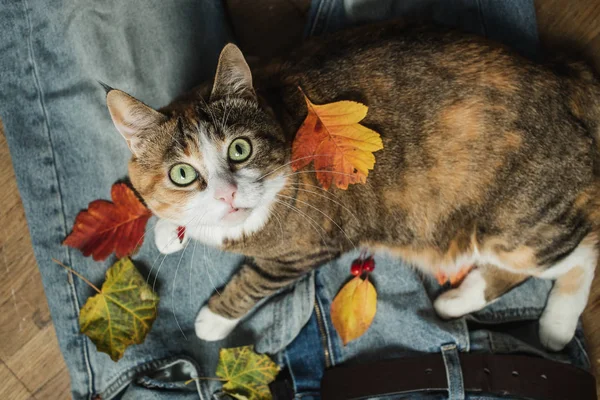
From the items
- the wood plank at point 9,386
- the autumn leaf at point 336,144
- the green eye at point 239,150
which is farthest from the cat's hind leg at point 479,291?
the wood plank at point 9,386

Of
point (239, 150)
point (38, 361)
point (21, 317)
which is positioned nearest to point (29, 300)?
point (21, 317)

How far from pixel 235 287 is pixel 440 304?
0.59 metres

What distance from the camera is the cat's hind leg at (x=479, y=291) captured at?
55.7 inches

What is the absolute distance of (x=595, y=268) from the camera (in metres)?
1.48

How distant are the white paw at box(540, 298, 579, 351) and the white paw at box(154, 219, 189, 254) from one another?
1.05 meters

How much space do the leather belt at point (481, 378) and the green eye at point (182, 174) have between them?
0.66 meters

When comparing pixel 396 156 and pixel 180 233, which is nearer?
pixel 396 156

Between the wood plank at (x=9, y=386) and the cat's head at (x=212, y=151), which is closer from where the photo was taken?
the cat's head at (x=212, y=151)

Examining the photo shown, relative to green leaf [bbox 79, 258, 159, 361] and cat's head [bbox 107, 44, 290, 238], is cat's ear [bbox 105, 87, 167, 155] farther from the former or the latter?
green leaf [bbox 79, 258, 159, 361]

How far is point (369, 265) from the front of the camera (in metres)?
1.47

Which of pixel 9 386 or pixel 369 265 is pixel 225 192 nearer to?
pixel 369 265

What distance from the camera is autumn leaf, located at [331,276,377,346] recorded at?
142 centimetres

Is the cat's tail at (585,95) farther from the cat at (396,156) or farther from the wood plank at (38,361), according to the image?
the wood plank at (38,361)

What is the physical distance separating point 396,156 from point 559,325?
2.34ft
